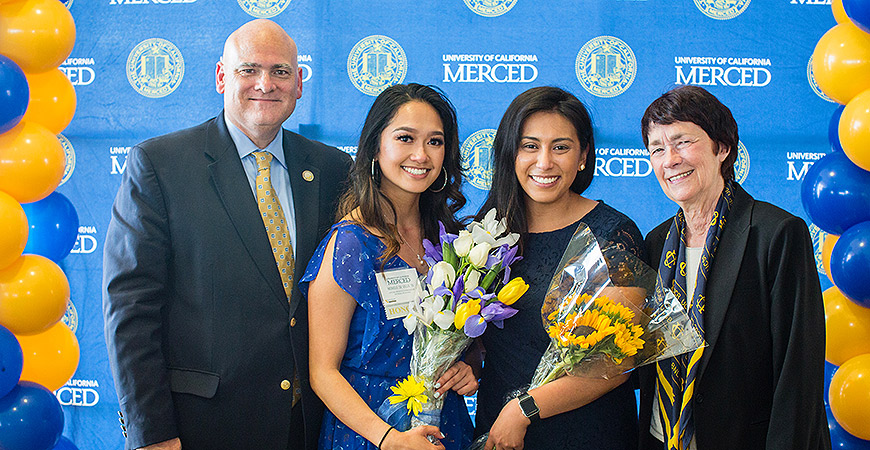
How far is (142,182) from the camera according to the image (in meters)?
2.13

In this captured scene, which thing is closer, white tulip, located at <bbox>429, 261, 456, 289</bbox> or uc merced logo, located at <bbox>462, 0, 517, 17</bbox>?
white tulip, located at <bbox>429, 261, 456, 289</bbox>

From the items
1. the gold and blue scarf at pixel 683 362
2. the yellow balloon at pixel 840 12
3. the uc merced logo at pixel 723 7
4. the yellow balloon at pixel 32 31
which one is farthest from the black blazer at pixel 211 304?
the uc merced logo at pixel 723 7

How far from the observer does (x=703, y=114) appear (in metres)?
2.05

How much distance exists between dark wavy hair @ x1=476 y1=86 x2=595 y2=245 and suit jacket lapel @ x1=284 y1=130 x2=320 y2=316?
60cm

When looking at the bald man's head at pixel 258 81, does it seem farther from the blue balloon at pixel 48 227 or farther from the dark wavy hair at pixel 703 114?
the dark wavy hair at pixel 703 114

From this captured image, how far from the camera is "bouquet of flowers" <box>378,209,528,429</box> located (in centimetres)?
173

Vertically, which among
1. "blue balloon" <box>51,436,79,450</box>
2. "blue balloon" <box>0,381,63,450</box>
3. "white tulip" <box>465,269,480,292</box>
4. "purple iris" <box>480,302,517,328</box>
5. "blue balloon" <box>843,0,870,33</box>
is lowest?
"blue balloon" <box>51,436,79,450</box>

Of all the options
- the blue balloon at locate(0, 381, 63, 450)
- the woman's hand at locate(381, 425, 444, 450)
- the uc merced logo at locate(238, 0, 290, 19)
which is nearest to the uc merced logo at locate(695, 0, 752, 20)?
the uc merced logo at locate(238, 0, 290, 19)

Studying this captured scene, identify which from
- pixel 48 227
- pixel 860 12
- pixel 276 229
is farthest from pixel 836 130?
pixel 48 227

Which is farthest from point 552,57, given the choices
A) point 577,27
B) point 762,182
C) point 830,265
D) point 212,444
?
point 212,444

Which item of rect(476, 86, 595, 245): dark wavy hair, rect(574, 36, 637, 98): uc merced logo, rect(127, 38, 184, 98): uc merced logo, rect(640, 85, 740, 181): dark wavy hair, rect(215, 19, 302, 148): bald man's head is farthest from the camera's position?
rect(127, 38, 184, 98): uc merced logo

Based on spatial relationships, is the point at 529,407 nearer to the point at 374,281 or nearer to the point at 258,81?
the point at 374,281

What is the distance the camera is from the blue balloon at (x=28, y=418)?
2.49 meters

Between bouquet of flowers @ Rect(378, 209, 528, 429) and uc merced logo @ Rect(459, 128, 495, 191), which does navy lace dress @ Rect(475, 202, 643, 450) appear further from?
uc merced logo @ Rect(459, 128, 495, 191)
